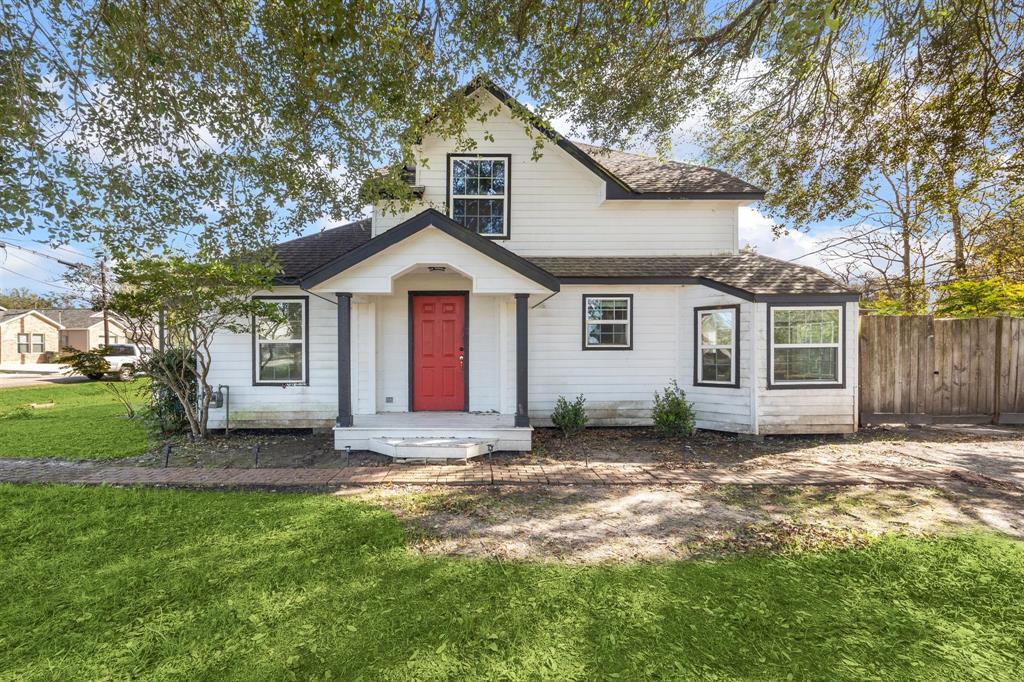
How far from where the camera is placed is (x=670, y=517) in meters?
4.91

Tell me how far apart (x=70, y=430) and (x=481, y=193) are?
33.2 ft

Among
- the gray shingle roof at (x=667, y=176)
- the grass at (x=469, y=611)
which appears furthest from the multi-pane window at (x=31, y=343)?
the gray shingle roof at (x=667, y=176)

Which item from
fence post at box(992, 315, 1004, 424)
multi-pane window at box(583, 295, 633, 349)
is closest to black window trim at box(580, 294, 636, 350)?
multi-pane window at box(583, 295, 633, 349)

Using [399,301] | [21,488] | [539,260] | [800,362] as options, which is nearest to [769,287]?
[800,362]

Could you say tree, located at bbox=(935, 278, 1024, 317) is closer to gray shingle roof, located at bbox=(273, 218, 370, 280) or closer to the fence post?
the fence post

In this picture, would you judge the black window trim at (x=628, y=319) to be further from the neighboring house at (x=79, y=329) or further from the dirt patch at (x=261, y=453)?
the neighboring house at (x=79, y=329)

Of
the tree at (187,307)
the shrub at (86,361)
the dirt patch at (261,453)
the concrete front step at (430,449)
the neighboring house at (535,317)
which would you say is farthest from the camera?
the shrub at (86,361)

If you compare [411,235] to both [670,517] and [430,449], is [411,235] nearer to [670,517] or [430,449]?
[430,449]

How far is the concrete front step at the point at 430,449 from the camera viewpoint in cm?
728

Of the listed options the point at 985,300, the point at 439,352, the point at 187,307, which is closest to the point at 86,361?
the point at 187,307

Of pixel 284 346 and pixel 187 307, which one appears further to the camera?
pixel 284 346

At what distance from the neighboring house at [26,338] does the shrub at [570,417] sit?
161 feet

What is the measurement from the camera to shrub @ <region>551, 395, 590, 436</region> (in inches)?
358

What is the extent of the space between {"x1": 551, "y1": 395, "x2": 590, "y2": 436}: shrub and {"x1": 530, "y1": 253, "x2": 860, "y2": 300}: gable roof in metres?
2.53
